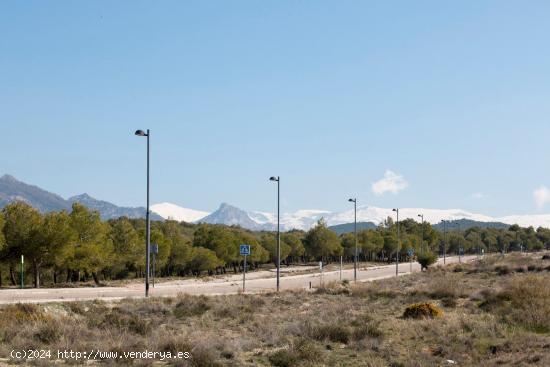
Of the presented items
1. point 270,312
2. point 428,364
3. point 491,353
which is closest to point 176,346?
point 428,364

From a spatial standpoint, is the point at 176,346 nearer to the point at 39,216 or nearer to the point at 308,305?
the point at 308,305

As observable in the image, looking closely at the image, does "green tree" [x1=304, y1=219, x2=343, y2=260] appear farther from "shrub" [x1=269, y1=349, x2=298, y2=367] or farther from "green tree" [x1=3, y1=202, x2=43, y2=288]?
"shrub" [x1=269, y1=349, x2=298, y2=367]

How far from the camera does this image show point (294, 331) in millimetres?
22344

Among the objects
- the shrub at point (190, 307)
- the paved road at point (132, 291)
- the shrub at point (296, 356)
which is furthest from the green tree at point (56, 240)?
the shrub at point (296, 356)

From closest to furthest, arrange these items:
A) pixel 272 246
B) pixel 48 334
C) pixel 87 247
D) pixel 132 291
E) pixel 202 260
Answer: pixel 48 334
pixel 132 291
pixel 87 247
pixel 202 260
pixel 272 246

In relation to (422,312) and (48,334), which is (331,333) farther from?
(48,334)

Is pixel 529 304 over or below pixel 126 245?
below

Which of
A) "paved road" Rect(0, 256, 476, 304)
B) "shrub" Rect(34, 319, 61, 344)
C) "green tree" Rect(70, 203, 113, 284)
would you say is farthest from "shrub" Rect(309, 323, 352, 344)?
"green tree" Rect(70, 203, 113, 284)

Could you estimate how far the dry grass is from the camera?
1747 centimetres

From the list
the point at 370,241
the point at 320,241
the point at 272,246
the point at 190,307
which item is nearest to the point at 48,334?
the point at 190,307

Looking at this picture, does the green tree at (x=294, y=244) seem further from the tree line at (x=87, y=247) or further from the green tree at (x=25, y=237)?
the green tree at (x=25, y=237)

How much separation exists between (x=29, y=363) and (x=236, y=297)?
23.0m

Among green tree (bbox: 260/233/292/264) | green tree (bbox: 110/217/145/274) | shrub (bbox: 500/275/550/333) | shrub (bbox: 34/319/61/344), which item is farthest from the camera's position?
green tree (bbox: 260/233/292/264)

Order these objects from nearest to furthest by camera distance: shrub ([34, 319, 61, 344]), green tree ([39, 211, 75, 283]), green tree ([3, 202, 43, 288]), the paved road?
1. shrub ([34, 319, 61, 344])
2. the paved road
3. green tree ([39, 211, 75, 283])
4. green tree ([3, 202, 43, 288])
